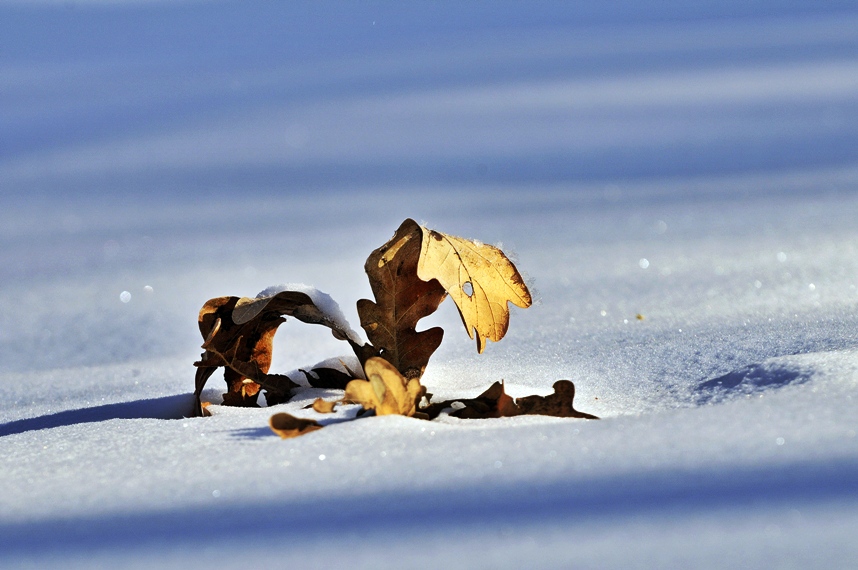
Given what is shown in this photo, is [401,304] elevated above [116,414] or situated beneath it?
elevated above

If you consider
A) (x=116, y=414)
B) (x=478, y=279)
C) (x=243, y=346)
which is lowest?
(x=116, y=414)

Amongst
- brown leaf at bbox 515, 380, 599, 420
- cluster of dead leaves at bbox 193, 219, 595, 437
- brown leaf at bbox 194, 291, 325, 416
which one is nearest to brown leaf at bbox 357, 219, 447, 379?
cluster of dead leaves at bbox 193, 219, 595, 437

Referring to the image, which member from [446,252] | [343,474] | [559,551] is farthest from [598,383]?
[559,551]

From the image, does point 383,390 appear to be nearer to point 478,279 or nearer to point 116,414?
point 478,279

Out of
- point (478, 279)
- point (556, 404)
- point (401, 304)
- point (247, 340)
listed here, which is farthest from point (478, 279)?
point (247, 340)

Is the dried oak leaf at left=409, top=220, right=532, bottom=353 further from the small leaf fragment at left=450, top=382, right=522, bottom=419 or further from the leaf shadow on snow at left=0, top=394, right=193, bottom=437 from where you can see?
the leaf shadow on snow at left=0, top=394, right=193, bottom=437

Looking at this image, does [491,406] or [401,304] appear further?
[401,304]

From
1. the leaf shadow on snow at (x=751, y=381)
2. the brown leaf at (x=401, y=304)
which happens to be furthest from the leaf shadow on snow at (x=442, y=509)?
the brown leaf at (x=401, y=304)
